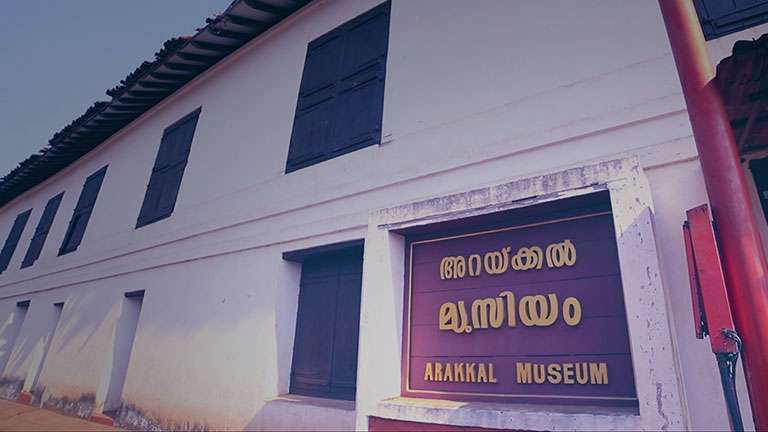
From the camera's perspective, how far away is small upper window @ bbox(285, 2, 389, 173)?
4.73 meters

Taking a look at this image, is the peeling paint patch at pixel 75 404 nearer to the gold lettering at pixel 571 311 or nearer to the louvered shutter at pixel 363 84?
the louvered shutter at pixel 363 84

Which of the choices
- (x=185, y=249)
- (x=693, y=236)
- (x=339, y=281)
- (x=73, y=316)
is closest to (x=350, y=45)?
(x=339, y=281)

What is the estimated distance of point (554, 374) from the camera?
2.80 metres

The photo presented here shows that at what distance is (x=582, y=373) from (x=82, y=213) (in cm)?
1064

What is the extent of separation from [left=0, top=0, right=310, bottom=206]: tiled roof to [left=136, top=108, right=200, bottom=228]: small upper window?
0.84 metres

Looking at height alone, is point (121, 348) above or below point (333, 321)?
below

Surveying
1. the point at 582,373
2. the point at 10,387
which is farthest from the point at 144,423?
the point at 10,387

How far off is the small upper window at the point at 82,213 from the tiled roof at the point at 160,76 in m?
1.00

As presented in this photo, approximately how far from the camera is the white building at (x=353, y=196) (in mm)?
2650

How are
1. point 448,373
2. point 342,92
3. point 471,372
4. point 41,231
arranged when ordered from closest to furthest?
point 471,372 < point 448,373 < point 342,92 < point 41,231

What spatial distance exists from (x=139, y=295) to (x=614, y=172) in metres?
6.98

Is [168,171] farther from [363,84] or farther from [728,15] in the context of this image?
[728,15]

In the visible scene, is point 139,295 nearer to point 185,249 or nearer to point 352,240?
point 185,249

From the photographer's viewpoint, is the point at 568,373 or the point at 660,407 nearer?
the point at 660,407
